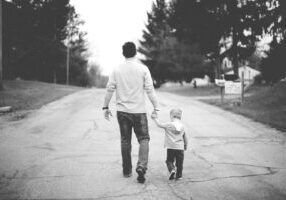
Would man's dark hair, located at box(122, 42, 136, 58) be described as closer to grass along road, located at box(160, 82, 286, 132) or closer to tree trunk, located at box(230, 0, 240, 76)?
grass along road, located at box(160, 82, 286, 132)

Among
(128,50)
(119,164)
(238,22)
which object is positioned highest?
(238,22)

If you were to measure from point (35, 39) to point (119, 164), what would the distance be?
139ft

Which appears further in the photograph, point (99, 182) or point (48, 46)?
point (48, 46)

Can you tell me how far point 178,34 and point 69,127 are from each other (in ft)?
99.2

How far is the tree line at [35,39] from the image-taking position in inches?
1532

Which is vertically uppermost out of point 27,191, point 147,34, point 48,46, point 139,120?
point 147,34

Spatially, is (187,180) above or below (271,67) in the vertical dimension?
below

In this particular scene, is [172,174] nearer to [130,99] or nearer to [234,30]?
[130,99]

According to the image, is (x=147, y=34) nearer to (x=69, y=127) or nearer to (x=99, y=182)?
(x=69, y=127)

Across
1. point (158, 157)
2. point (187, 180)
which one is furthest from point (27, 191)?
point (158, 157)

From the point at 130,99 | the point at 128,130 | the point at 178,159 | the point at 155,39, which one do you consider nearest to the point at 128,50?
the point at 130,99

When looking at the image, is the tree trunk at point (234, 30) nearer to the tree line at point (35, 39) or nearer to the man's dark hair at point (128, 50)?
the tree line at point (35, 39)

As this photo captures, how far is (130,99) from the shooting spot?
5.63 m

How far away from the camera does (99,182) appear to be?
539 cm
